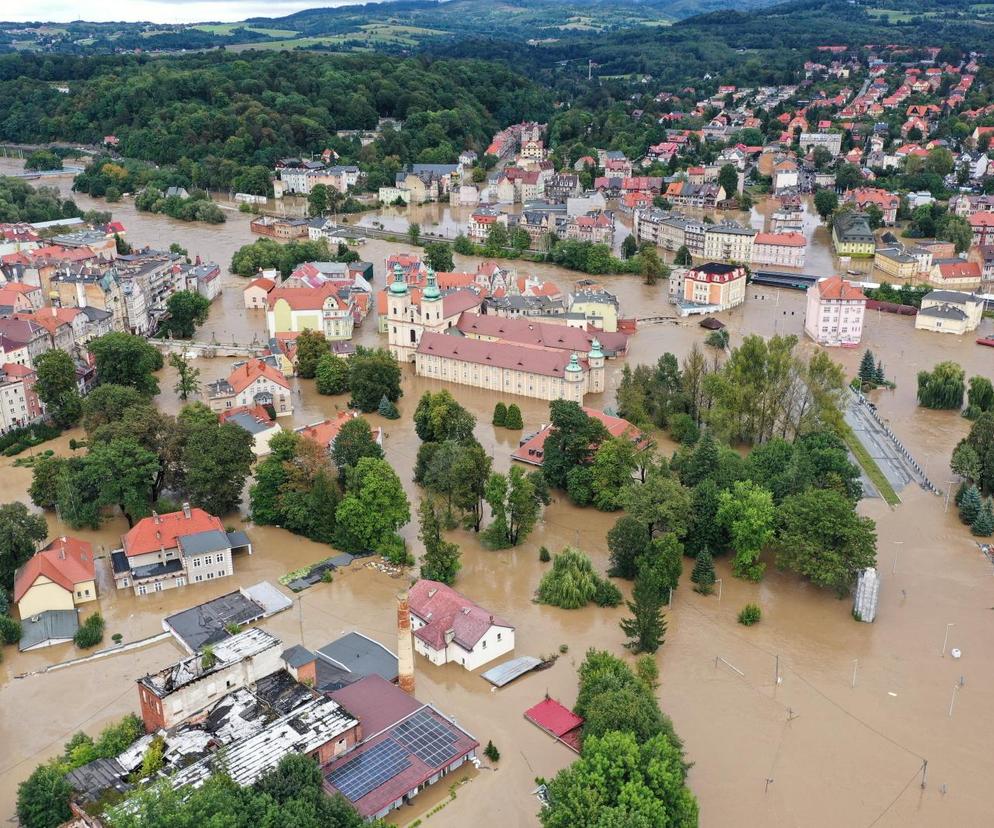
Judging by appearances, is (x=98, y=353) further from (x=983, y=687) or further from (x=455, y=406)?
(x=983, y=687)

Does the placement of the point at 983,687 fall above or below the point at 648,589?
below

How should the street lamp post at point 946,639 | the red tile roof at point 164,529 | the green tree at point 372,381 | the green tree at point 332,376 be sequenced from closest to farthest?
the street lamp post at point 946,639, the red tile roof at point 164,529, the green tree at point 372,381, the green tree at point 332,376

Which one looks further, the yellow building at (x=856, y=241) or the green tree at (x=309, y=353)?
the yellow building at (x=856, y=241)

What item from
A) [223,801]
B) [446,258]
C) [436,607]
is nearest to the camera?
[223,801]

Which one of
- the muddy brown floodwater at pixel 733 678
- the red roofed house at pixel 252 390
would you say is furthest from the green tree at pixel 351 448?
the red roofed house at pixel 252 390

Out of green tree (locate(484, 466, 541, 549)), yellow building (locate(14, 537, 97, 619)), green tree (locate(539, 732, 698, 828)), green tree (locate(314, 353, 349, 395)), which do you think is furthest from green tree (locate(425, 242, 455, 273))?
green tree (locate(539, 732, 698, 828))

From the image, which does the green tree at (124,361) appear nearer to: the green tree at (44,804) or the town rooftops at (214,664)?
the town rooftops at (214,664)

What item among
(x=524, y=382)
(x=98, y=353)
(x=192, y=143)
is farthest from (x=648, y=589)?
(x=192, y=143)
